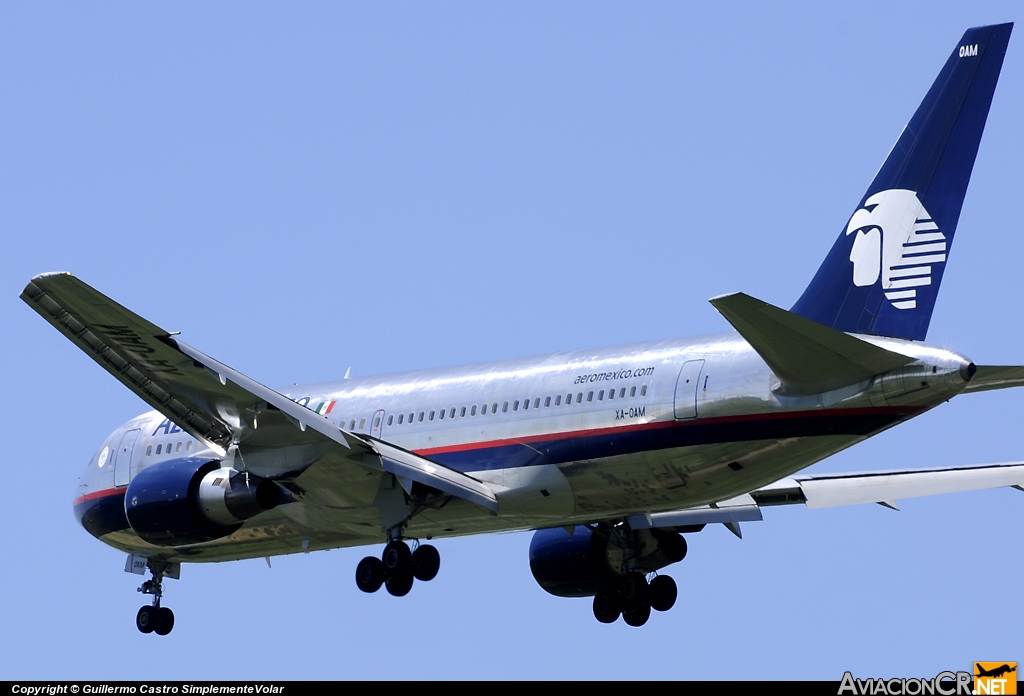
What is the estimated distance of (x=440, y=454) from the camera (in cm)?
3080

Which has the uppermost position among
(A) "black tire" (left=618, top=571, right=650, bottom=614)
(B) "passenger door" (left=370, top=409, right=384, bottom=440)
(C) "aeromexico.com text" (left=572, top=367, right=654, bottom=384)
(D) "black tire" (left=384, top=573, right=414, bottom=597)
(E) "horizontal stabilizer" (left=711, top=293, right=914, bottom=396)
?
(B) "passenger door" (left=370, top=409, right=384, bottom=440)

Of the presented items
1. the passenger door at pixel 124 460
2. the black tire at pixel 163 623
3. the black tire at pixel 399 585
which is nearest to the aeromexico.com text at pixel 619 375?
the black tire at pixel 399 585

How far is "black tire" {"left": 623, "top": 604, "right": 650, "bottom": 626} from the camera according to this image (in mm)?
33062

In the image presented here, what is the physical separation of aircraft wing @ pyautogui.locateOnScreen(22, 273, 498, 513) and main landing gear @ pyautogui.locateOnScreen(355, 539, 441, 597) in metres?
1.14

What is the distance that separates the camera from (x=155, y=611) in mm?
35688

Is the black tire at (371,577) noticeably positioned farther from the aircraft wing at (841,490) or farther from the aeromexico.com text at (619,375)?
the aircraft wing at (841,490)

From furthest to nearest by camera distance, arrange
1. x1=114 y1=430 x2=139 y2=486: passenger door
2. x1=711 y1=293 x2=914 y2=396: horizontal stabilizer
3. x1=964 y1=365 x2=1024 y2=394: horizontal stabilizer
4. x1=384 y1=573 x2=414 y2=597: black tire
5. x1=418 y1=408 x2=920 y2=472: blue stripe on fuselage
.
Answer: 1. x1=114 y1=430 x2=139 y2=486: passenger door
2. x1=384 y1=573 x2=414 y2=597: black tire
3. x1=418 y1=408 x2=920 y2=472: blue stripe on fuselage
4. x1=964 y1=365 x2=1024 y2=394: horizontal stabilizer
5. x1=711 y1=293 x2=914 y2=396: horizontal stabilizer

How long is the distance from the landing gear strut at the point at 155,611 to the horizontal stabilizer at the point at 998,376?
1742 cm

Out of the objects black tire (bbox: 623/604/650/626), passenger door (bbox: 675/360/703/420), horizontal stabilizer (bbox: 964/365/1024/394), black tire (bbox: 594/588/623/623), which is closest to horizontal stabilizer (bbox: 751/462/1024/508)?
black tire (bbox: 623/604/650/626)

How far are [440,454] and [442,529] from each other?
58.7 inches

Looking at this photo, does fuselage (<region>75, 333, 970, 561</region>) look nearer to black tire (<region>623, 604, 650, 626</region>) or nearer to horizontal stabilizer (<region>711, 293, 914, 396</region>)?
horizontal stabilizer (<region>711, 293, 914, 396</region>)

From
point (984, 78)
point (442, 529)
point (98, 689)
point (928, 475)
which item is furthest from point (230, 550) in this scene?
point (984, 78)

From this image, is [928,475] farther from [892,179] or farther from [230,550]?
Answer: [230,550]

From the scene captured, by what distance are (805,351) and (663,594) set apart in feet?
31.1
